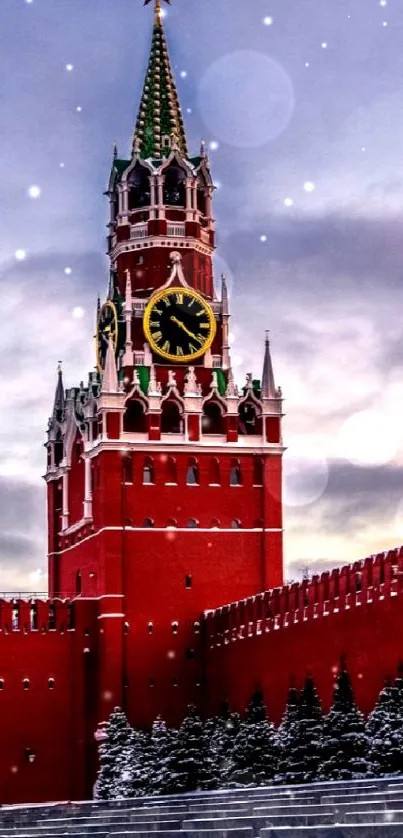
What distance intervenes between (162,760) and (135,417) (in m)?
15.7

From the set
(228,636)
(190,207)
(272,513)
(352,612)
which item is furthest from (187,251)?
(352,612)

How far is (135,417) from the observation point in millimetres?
70438

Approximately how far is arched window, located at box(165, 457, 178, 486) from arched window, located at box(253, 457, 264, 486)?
2.96m

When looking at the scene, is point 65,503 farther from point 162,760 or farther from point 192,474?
point 162,760

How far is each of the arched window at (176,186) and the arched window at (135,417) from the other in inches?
314

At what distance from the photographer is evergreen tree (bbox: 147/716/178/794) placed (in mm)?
56062

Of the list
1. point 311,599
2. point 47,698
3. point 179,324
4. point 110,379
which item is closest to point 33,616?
point 47,698

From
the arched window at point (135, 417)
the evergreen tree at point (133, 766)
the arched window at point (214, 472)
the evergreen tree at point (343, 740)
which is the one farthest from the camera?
the arched window at point (135, 417)

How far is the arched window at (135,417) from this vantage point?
70.2 meters

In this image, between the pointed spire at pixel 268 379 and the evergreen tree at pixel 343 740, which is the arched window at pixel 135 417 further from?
the evergreen tree at pixel 343 740

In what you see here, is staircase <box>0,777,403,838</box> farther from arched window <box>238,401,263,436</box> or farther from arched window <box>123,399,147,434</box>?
arched window <box>238,401,263,436</box>

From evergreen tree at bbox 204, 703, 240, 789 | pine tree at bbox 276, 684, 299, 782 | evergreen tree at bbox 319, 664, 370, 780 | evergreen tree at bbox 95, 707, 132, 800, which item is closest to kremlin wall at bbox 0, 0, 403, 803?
evergreen tree at bbox 204, 703, 240, 789

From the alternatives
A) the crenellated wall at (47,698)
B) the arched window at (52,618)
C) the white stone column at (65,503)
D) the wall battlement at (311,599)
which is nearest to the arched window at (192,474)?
the wall battlement at (311,599)

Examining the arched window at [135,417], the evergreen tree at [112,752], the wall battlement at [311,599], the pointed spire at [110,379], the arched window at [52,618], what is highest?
the pointed spire at [110,379]
